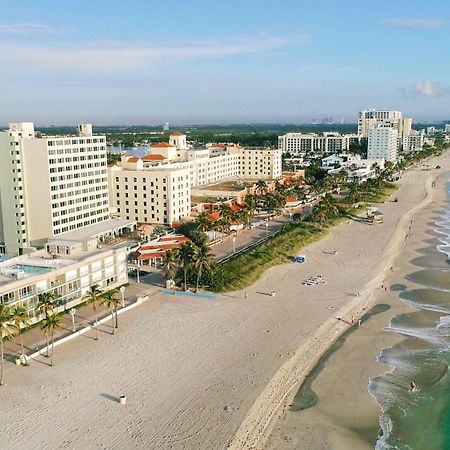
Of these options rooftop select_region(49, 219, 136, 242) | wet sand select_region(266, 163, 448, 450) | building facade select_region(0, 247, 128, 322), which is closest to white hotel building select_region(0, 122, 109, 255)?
rooftop select_region(49, 219, 136, 242)

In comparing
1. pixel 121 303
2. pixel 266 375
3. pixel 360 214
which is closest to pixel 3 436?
pixel 266 375

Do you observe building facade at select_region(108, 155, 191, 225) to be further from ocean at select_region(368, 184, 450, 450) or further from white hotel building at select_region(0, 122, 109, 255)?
ocean at select_region(368, 184, 450, 450)

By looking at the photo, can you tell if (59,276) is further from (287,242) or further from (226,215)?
(226,215)

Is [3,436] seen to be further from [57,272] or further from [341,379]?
[341,379]

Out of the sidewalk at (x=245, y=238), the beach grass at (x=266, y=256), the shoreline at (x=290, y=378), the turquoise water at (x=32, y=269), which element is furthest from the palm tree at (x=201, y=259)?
the turquoise water at (x=32, y=269)

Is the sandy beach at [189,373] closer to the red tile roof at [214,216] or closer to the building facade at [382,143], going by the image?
the red tile roof at [214,216]
